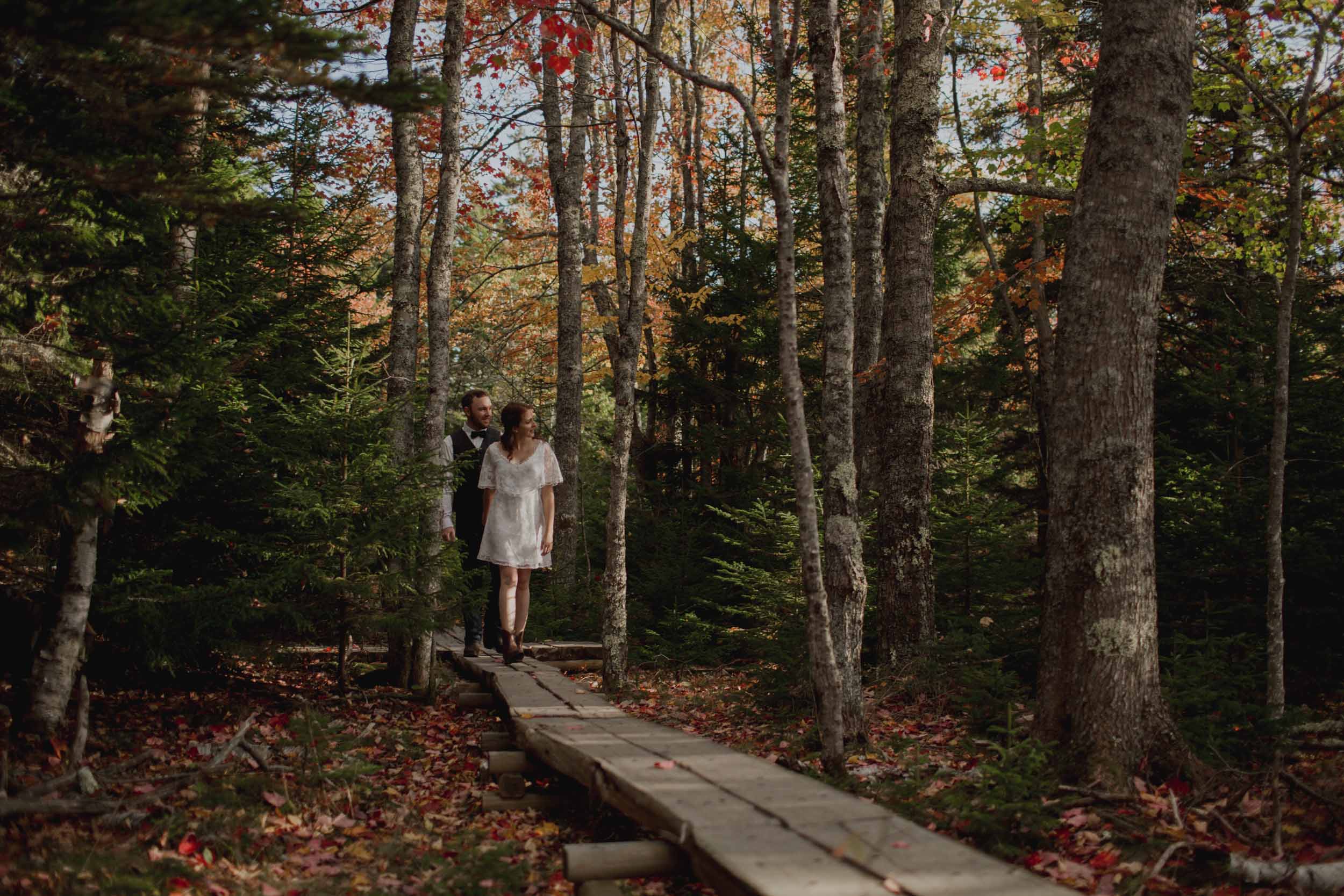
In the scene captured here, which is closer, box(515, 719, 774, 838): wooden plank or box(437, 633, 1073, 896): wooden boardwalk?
box(437, 633, 1073, 896): wooden boardwalk

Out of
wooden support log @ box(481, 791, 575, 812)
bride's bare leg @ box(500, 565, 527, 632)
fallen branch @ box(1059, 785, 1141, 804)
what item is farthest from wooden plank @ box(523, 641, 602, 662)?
fallen branch @ box(1059, 785, 1141, 804)

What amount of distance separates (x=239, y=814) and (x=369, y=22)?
1559 cm

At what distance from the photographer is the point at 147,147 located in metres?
5.27

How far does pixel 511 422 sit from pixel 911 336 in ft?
13.7

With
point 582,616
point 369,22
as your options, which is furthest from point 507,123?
point 582,616

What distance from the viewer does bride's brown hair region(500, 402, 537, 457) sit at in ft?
28.4

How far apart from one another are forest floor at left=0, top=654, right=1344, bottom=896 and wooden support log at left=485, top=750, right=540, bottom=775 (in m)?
0.28

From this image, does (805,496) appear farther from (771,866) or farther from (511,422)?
(511,422)

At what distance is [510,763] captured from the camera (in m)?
6.55

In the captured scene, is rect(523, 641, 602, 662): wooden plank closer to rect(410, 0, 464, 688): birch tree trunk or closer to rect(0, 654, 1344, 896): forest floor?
rect(410, 0, 464, 688): birch tree trunk

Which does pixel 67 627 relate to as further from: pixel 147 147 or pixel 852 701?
pixel 852 701

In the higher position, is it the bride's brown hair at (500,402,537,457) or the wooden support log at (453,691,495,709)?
the bride's brown hair at (500,402,537,457)

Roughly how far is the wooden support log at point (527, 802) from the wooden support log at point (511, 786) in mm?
27

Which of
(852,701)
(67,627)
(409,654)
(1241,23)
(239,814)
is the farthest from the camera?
(1241,23)
